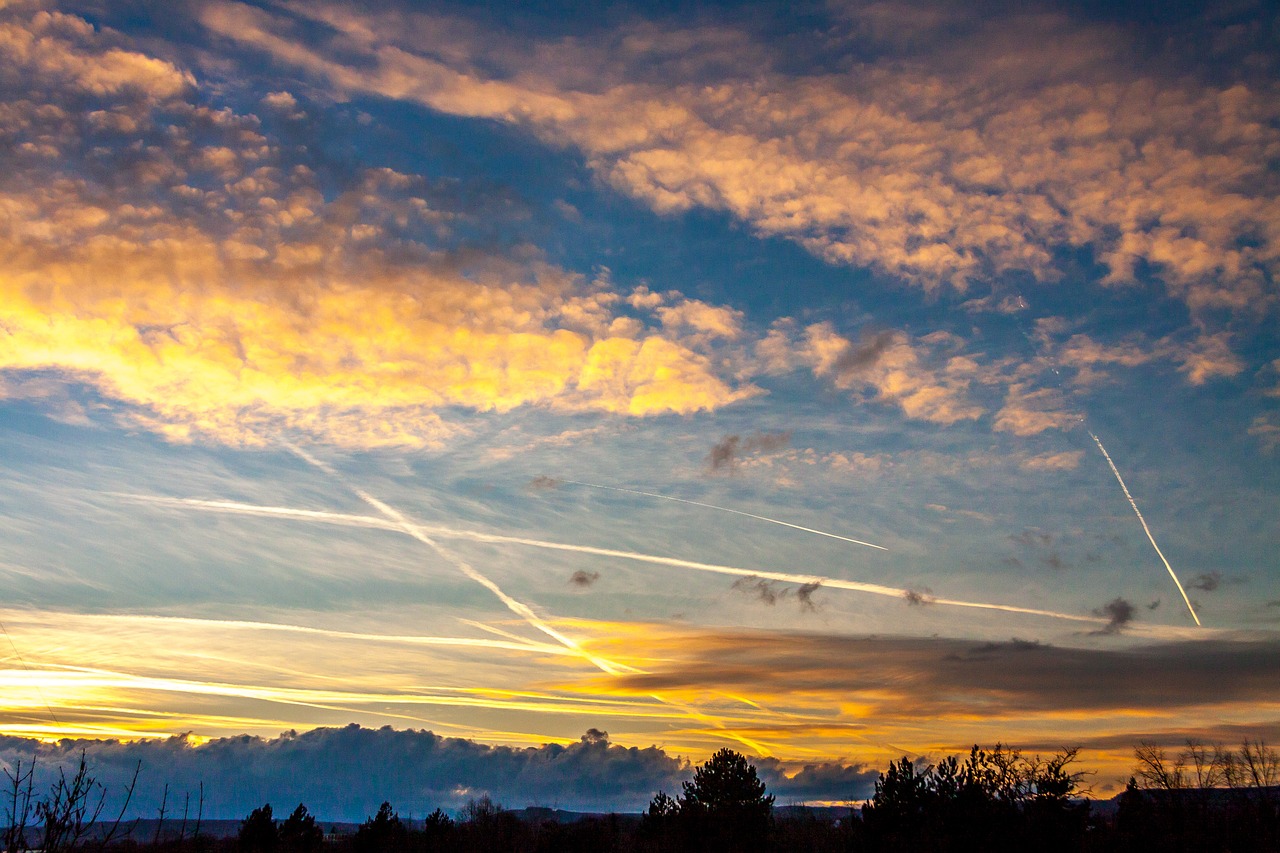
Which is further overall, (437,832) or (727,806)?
(437,832)

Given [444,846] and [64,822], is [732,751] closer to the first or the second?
[444,846]

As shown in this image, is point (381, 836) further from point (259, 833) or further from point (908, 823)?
point (908, 823)

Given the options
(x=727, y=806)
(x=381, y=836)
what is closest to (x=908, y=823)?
(x=727, y=806)

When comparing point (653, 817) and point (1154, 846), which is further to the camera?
point (653, 817)

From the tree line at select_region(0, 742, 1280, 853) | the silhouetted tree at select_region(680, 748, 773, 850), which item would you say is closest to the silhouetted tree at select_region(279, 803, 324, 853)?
the tree line at select_region(0, 742, 1280, 853)

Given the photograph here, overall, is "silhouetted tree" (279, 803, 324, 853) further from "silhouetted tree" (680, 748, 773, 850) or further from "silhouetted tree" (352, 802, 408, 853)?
"silhouetted tree" (680, 748, 773, 850)

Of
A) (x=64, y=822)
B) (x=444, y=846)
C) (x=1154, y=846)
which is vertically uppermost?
(x=64, y=822)

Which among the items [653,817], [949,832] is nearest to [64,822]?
[949,832]

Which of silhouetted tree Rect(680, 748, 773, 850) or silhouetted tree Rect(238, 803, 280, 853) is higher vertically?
silhouetted tree Rect(680, 748, 773, 850)

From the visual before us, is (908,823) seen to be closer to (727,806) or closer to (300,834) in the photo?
(727,806)

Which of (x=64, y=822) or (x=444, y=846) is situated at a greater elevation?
(x=64, y=822)

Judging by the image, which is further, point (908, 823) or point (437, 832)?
point (437, 832)

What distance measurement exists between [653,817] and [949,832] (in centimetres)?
3448

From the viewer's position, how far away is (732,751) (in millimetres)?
62344
